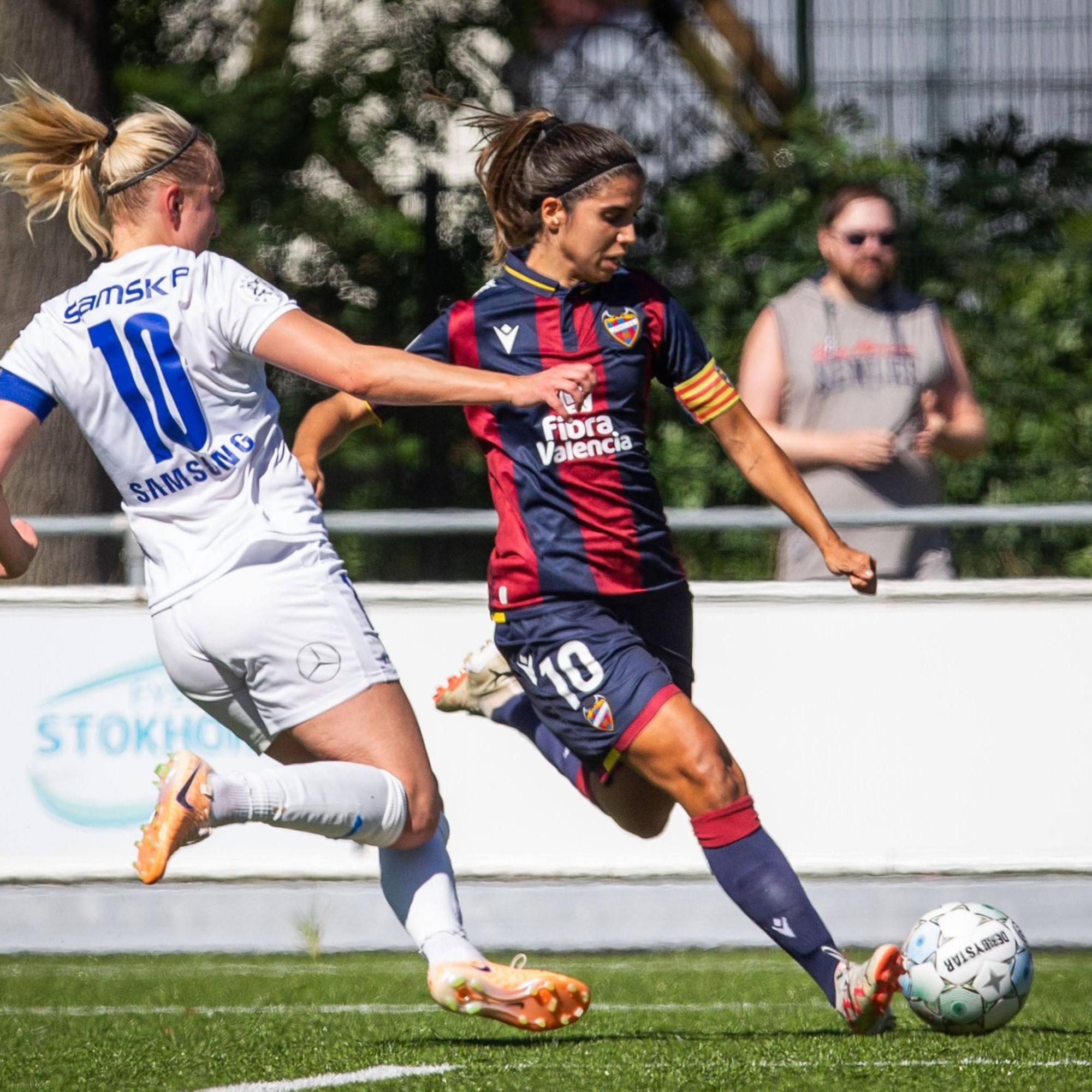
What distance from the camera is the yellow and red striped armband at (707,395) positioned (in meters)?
4.44

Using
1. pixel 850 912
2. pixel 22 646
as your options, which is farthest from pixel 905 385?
pixel 22 646

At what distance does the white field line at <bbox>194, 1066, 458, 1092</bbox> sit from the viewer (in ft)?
12.6

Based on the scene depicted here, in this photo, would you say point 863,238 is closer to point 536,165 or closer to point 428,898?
point 536,165

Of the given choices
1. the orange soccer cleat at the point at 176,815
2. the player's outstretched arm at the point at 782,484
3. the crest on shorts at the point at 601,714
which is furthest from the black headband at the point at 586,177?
the orange soccer cleat at the point at 176,815

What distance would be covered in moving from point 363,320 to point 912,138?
8.80 ft

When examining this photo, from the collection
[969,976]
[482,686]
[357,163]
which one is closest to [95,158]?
[482,686]

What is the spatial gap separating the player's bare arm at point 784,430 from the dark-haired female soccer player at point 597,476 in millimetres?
1462

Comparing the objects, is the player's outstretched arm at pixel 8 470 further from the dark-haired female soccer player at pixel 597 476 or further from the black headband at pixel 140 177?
the dark-haired female soccer player at pixel 597 476

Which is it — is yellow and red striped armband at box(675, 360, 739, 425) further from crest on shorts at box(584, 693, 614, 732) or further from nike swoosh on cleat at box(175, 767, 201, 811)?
nike swoosh on cleat at box(175, 767, 201, 811)

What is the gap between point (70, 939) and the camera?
20.3 ft

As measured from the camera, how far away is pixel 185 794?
3.55m

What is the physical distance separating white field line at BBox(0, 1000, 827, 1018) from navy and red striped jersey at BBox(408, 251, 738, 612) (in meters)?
1.32

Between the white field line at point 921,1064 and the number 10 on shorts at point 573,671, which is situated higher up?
the number 10 on shorts at point 573,671

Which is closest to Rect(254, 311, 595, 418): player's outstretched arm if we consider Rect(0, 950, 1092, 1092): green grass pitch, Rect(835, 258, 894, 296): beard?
Rect(0, 950, 1092, 1092): green grass pitch
